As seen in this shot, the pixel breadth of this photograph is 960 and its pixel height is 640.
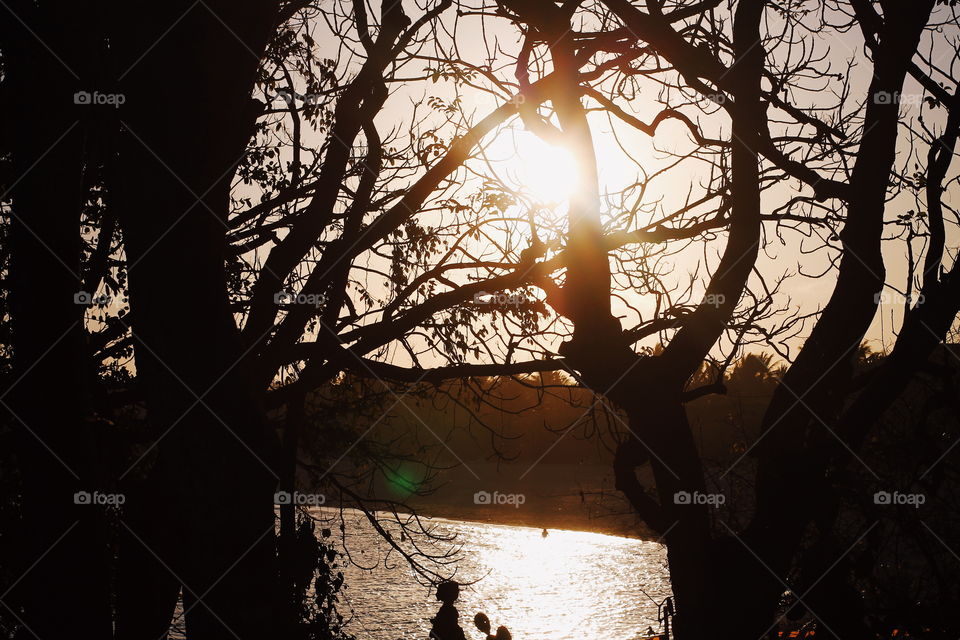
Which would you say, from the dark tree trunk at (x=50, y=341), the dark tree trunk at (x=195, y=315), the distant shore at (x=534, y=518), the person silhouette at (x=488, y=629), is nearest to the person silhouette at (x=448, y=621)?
the person silhouette at (x=488, y=629)

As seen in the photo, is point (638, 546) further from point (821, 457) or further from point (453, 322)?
point (821, 457)

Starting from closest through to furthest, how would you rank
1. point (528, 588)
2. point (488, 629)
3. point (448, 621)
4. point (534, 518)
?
1. point (448, 621)
2. point (488, 629)
3. point (528, 588)
4. point (534, 518)

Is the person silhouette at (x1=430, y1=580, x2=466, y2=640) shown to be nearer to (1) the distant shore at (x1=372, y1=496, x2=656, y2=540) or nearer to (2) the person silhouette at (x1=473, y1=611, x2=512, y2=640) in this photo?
(2) the person silhouette at (x1=473, y1=611, x2=512, y2=640)

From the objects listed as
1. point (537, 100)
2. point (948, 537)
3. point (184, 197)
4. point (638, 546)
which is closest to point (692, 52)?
point (537, 100)

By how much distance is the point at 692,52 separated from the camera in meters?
3.79

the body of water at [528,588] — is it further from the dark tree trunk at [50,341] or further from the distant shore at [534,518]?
the dark tree trunk at [50,341]

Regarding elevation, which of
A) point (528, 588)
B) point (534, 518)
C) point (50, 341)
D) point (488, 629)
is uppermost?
point (50, 341)

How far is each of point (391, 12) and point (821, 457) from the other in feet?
12.4

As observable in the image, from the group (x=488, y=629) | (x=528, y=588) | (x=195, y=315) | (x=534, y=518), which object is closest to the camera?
(x=195, y=315)

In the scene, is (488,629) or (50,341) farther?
(488,629)

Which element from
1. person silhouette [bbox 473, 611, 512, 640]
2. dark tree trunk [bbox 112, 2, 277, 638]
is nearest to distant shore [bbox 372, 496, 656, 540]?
person silhouette [bbox 473, 611, 512, 640]

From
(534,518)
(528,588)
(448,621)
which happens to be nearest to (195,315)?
(448,621)

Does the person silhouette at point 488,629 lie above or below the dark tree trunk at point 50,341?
below

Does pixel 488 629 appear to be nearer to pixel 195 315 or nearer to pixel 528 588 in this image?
pixel 195 315
